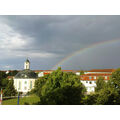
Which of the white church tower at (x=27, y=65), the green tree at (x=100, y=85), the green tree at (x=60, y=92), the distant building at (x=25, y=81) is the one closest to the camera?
the green tree at (x=60, y=92)

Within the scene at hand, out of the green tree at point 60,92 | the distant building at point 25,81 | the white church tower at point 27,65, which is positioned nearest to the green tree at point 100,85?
the green tree at point 60,92

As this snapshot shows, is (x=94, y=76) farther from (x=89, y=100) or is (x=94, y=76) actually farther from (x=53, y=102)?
(x=53, y=102)

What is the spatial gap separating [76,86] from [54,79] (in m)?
1.11

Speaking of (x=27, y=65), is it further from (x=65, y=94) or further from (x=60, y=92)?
(x=60, y=92)

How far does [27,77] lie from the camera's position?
28438 millimetres

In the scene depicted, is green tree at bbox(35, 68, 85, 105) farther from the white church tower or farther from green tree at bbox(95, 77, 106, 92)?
the white church tower

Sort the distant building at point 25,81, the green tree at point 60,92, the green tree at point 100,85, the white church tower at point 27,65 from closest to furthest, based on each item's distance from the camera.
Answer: the green tree at point 60,92, the green tree at point 100,85, the distant building at point 25,81, the white church tower at point 27,65

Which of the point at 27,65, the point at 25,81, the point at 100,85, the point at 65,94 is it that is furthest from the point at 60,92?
the point at 27,65

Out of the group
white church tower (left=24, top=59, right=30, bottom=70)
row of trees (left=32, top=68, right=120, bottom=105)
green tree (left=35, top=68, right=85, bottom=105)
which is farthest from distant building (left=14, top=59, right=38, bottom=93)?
green tree (left=35, top=68, right=85, bottom=105)

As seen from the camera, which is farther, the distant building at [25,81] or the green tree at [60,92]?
the distant building at [25,81]

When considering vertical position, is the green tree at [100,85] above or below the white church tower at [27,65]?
below

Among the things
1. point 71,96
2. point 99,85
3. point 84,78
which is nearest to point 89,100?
point 71,96

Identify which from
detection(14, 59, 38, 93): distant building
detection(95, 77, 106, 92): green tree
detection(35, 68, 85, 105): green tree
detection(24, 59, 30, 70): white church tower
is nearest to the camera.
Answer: detection(35, 68, 85, 105): green tree

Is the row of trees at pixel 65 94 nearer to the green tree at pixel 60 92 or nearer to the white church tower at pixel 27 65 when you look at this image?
the green tree at pixel 60 92
